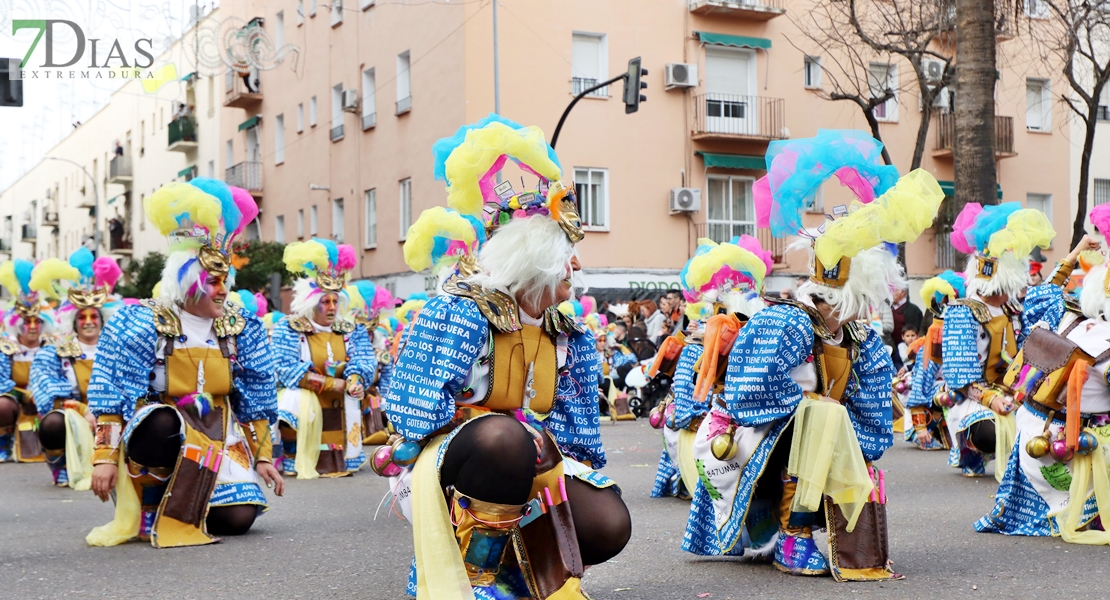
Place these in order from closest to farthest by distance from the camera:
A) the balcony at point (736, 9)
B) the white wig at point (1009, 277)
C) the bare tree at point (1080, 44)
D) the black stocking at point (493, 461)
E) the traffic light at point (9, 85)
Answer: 1. the black stocking at point (493, 461)
2. the white wig at point (1009, 277)
3. the traffic light at point (9, 85)
4. the bare tree at point (1080, 44)
5. the balcony at point (736, 9)

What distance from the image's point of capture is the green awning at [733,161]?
26344mm

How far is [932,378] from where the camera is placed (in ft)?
36.2

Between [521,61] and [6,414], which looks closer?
→ [6,414]

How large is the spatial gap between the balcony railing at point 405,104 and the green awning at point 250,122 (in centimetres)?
1029

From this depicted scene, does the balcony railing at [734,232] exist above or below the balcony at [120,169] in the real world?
below

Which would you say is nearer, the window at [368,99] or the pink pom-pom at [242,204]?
the pink pom-pom at [242,204]

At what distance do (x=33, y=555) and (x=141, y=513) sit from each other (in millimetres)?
578

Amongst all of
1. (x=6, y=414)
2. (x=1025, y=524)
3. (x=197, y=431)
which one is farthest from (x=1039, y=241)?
(x=6, y=414)

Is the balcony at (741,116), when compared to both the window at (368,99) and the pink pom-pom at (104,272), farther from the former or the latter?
the pink pom-pom at (104,272)

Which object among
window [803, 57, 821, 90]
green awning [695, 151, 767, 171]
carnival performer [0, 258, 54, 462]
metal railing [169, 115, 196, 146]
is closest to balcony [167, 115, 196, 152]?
metal railing [169, 115, 196, 146]

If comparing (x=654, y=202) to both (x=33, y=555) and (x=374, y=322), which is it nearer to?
(x=374, y=322)

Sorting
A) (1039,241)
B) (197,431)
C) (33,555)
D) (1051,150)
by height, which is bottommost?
(33,555)

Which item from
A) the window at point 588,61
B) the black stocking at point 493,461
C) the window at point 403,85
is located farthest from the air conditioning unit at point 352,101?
the black stocking at point 493,461

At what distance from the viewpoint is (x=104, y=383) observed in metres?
6.66
